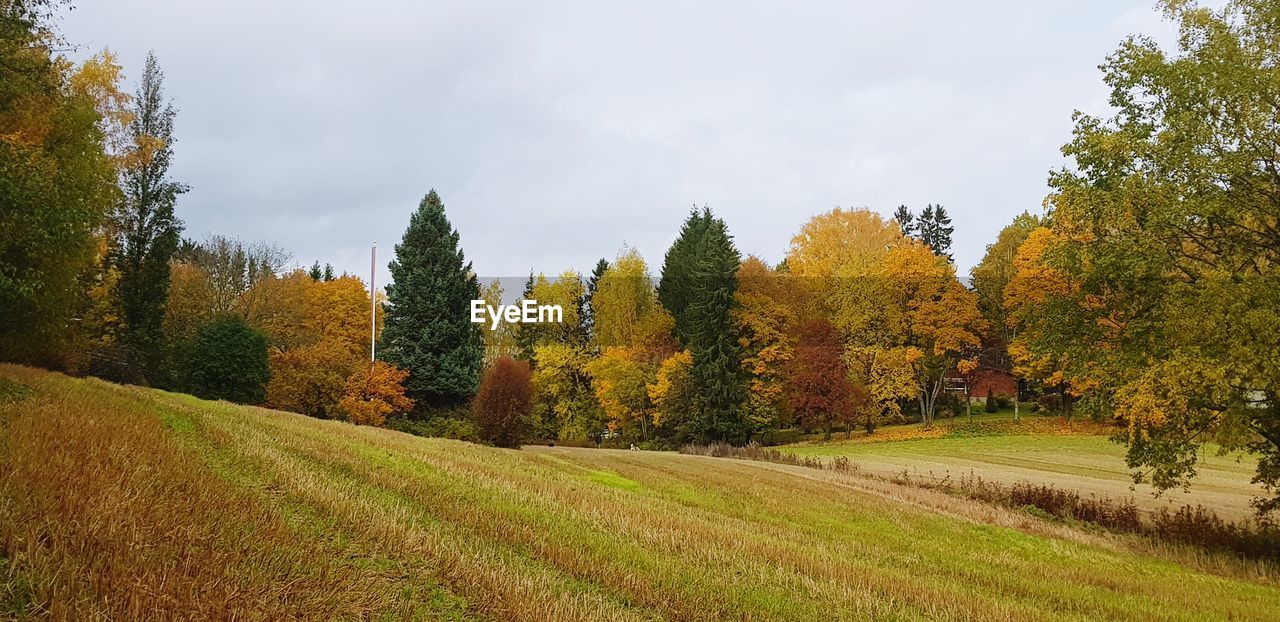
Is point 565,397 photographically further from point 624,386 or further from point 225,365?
point 225,365

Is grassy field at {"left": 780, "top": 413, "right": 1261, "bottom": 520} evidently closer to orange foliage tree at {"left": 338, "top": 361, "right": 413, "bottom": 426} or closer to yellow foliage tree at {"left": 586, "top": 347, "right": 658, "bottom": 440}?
yellow foliage tree at {"left": 586, "top": 347, "right": 658, "bottom": 440}

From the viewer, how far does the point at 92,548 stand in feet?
14.3

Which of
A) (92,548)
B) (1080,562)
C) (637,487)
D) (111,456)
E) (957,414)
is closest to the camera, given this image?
(92,548)

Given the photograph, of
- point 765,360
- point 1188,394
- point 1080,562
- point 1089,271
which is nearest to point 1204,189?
point 1089,271

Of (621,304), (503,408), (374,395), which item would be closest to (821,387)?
(621,304)

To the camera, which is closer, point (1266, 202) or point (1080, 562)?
point (1080, 562)

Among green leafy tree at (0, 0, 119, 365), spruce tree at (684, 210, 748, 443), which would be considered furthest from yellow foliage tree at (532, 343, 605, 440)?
green leafy tree at (0, 0, 119, 365)

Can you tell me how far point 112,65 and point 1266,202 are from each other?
4696 centimetres

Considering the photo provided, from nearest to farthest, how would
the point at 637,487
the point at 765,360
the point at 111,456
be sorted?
the point at 111,456, the point at 637,487, the point at 765,360

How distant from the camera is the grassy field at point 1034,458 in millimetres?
27119

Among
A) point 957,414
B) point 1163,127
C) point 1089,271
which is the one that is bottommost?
point 957,414

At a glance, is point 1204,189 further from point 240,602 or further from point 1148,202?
point 240,602

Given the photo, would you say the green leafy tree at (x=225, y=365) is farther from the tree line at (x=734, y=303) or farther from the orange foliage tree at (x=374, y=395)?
the orange foliage tree at (x=374, y=395)

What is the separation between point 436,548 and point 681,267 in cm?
6583
